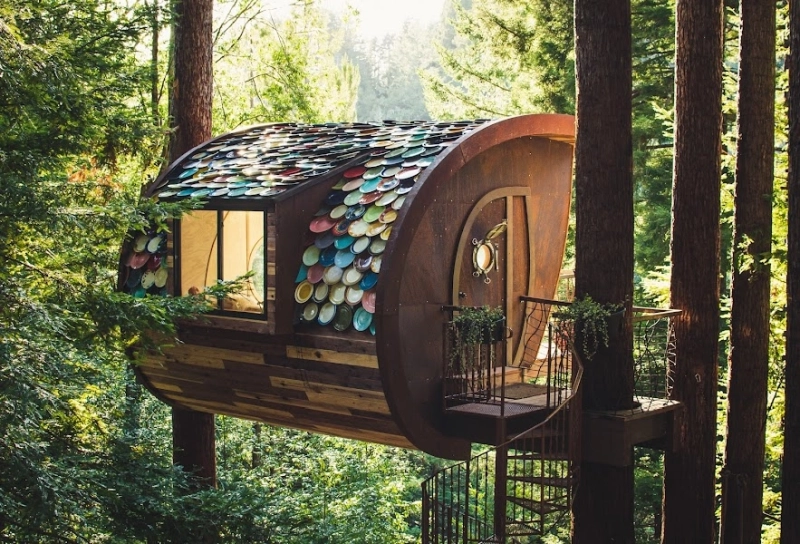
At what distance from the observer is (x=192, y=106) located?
38.9 ft

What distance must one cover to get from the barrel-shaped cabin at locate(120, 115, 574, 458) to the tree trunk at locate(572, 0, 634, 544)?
96 centimetres

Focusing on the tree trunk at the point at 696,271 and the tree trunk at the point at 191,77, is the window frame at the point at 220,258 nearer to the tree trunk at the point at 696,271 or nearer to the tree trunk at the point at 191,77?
the tree trunk at the point at 191,77

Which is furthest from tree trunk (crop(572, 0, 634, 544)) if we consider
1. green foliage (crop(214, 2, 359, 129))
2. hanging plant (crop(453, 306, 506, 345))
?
green foliage (crop(214, 2, 359, 129))

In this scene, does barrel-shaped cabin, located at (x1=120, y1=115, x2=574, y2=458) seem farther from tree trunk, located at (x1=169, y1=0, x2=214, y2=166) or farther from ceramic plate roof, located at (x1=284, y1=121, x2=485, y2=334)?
tree trunk, located at (x1=169, y1=0, x2=214, y2=166)

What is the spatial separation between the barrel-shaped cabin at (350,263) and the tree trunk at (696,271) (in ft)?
4.29

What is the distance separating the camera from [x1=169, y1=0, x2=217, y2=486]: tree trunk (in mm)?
11664

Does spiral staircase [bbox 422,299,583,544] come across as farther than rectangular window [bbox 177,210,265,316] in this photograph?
No

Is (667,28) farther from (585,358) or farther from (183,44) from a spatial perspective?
(585,358)

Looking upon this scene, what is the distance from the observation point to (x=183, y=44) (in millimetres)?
11883

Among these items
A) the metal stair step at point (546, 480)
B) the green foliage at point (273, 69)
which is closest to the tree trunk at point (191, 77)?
the green foliage at point (273, 69)

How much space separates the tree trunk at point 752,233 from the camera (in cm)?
1030

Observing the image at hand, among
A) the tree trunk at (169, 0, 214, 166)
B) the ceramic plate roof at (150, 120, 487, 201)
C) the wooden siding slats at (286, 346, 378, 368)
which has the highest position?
the tree trunk at (169, 0, 214, 166)

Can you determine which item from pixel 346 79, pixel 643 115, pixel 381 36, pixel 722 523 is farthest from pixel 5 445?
pixel 381 36

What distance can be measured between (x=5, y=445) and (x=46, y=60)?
2.48 metres
